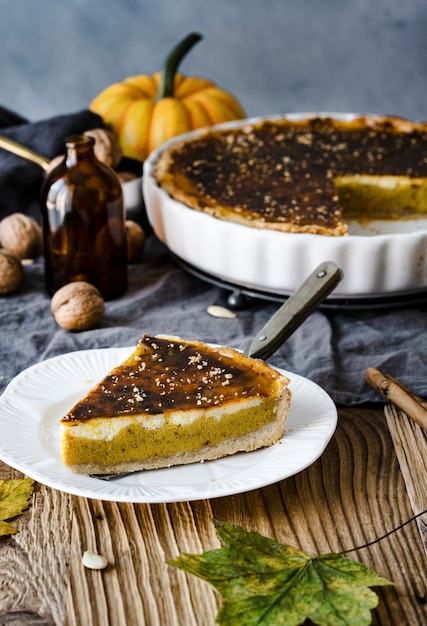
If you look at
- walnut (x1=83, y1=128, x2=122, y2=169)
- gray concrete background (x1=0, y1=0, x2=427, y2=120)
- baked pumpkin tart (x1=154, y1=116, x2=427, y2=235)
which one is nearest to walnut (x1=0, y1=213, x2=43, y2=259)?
walnut (x1=83, y1=128, x2=122, y2=169)

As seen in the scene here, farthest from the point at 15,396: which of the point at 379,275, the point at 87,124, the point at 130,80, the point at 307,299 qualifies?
the point at 130,80

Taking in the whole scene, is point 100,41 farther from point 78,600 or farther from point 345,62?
point 78,600

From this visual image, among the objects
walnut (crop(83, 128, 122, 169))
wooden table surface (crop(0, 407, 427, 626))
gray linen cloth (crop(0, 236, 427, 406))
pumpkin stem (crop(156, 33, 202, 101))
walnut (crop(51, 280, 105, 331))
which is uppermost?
pumpkin stem (crop(156, 33, 202, 101))

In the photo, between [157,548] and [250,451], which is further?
[250,451]

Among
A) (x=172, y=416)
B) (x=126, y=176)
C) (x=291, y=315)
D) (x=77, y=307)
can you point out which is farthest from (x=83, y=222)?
(x=172, y=416)

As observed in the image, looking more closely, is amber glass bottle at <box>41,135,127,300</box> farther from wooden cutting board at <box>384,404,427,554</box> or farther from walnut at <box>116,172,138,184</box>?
wooden cutting board at <box>384,404,427,554</box>

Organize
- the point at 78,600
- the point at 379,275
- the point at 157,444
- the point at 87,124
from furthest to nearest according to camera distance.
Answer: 1. the point at 87,124
2. the point at 379,275
3. the point at 157,444
4. the point at 78,600

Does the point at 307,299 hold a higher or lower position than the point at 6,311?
higher
